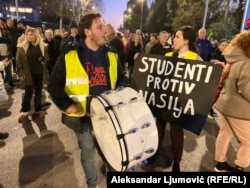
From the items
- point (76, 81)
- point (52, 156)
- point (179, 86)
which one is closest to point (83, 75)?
point (76, 81)

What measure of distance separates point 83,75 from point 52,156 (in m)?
1.89

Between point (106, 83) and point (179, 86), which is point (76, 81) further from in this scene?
point (179, 86)

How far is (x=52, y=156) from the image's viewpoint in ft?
12.6

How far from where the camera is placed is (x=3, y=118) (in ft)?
17.5

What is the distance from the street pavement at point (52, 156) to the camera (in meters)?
3.25

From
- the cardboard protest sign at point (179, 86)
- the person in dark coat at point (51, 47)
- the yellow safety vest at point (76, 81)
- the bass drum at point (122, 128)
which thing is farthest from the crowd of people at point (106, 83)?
the person in dark coat at point (51, 47)

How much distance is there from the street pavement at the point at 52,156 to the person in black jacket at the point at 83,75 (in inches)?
36.7

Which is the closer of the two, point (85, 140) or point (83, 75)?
point (83, 75)

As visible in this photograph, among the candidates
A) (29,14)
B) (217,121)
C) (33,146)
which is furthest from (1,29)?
(29,14)

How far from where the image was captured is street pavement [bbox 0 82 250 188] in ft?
10.7

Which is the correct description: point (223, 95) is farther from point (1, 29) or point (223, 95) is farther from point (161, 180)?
point (1, 29)

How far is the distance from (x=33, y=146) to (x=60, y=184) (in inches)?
48.2

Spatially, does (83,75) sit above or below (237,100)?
above

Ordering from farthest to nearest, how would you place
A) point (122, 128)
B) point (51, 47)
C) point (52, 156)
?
point (51, 47), point (52, 156), point (122, 128)
